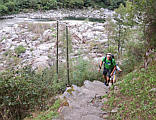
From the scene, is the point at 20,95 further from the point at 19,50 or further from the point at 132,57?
the point at 19,50

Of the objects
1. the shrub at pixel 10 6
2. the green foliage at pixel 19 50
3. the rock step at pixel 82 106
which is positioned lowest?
the green foliage at pixel 19 50

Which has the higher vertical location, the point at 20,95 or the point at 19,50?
the point at 20,95

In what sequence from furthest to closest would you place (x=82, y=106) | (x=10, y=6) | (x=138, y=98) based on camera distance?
(x=10, y=6) → (x=82, y=106) → (x=138, y=98)

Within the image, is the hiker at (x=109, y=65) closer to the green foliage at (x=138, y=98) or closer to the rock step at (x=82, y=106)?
the green foliage at (x=138, y=98)

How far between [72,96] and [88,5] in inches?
1658

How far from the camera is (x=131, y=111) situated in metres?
2.84

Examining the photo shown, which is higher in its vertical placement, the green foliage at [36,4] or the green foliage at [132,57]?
the green foliage at [36,4]

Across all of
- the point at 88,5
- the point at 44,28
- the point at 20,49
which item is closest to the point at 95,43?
the point at 20,49

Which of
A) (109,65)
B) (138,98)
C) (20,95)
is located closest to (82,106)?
(138,98)

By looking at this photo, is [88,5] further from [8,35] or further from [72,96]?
[72,96]

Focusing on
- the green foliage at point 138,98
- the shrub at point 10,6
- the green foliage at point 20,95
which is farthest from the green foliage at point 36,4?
the green foliage at point 138,98

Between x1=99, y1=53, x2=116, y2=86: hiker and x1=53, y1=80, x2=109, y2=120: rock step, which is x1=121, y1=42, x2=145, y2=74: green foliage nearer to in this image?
x1=99, y1=53, x2=116, y2=86: hiker

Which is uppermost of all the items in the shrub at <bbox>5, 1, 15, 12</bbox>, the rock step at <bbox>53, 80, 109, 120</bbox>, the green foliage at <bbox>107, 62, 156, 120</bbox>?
the shrub at <bbox>5, 1, 15, 12</bbox>

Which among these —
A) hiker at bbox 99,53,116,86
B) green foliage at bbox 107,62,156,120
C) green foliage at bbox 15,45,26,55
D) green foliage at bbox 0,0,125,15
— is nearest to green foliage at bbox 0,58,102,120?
green foliage at bbox 107,62,156,120
